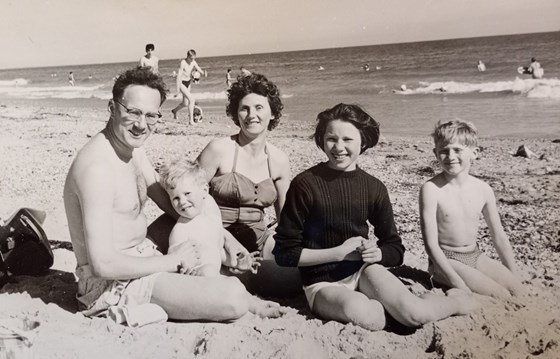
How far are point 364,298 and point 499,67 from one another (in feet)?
30.2

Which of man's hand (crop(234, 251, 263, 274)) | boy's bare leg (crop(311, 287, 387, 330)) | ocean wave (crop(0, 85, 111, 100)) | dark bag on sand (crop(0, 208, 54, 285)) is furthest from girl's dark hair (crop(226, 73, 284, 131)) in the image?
ocean wave (crop(0, 85, 111, 100))

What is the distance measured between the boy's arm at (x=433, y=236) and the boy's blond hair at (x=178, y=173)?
78 cm

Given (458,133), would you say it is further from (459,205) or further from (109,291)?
(109,291)

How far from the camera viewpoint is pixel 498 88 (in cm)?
743

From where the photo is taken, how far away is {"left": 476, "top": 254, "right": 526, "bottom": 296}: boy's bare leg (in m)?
1.76

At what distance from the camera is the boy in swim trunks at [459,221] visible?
5.82ft

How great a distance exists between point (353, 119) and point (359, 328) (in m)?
0.66

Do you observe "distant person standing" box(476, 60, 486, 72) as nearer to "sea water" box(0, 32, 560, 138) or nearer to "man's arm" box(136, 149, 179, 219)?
"sea water" box(0, 32, 560, 138)

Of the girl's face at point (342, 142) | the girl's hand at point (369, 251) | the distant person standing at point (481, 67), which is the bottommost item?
the girl's hand at point (369, 251)

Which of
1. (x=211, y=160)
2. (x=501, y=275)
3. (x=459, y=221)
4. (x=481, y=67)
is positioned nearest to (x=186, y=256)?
(x=211, y=160)

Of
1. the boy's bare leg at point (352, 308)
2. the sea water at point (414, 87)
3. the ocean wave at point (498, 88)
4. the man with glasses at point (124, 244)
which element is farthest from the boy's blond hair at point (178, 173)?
the ocean wave at point (498, 88)

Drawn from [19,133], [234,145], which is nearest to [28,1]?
[234,145]

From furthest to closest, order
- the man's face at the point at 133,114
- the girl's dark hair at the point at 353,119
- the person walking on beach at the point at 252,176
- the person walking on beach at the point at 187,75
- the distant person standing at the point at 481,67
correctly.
Result: the distant person standing at the point at 481,67
the person walking on beach at the point at 187,75
the person walking on beach at the point at 252,176
the girl's dark hair at the point at 353,119
the man's face at the point at 133,114

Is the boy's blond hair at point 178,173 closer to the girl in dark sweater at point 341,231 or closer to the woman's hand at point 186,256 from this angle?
the woman's hand at point 186,256
